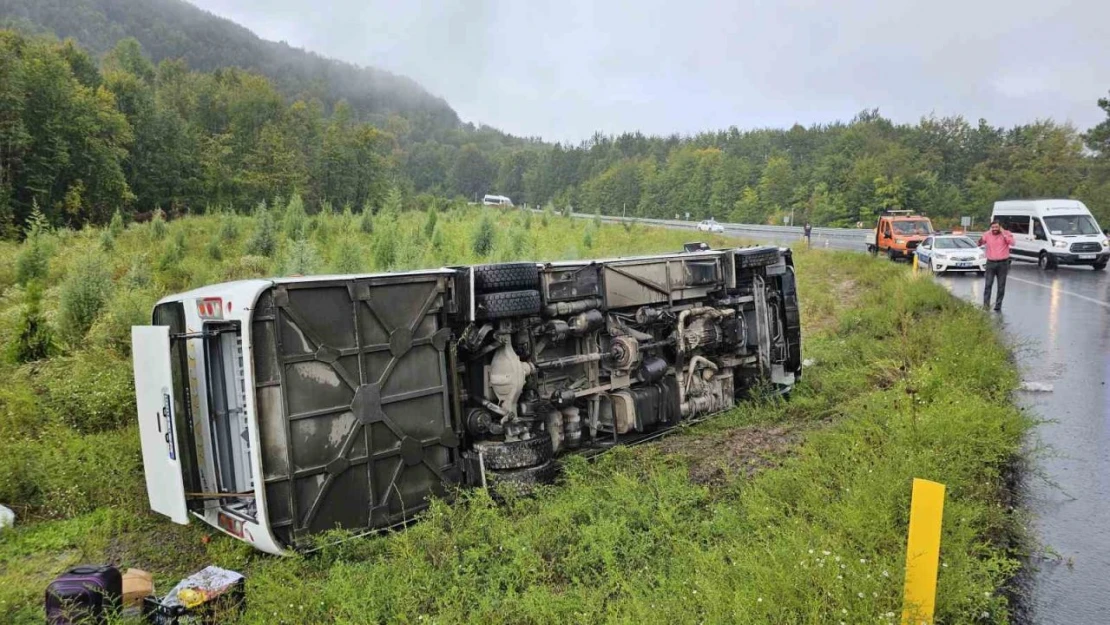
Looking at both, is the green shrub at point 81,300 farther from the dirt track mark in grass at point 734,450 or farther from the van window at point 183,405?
the dirt track mark in grass at point 734,450

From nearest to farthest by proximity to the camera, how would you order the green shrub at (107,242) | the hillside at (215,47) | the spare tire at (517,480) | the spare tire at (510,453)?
the spare tire at (517,480) → the spare tire at (510,453) → the green shrub at (107,242) → the hillside at (215,47)

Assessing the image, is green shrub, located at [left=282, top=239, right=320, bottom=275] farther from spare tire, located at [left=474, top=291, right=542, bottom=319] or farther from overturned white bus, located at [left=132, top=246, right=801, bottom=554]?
spare tire, located at [left=474, top=291, right=542, bottom=319]

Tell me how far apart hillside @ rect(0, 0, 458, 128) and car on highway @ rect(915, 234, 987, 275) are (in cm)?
10905

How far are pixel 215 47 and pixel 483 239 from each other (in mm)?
156975

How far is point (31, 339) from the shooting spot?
9.13 meters

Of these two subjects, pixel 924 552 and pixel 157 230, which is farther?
pixel 157 230

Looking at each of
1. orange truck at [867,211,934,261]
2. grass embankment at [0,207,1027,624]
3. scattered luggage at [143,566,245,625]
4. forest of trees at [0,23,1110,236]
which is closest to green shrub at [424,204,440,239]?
forest of trees at [0,23,1110,236]

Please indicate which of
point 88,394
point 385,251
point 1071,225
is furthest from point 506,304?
point 1071,225

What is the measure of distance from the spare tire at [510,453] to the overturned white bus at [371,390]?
1cm

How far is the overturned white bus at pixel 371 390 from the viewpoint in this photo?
4629 millimetres

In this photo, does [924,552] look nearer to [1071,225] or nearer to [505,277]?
[505,277]

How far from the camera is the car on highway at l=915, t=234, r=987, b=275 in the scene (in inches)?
747

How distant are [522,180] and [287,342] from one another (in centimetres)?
10034

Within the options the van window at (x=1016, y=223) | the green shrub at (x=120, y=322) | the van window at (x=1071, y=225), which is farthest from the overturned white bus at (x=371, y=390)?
the van window at (x=1016, y=223)
